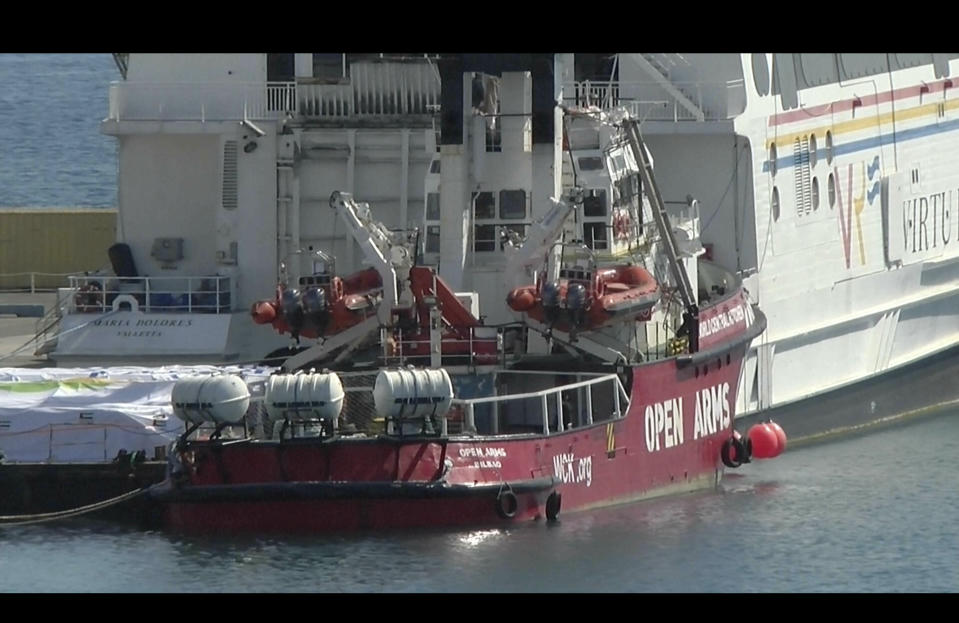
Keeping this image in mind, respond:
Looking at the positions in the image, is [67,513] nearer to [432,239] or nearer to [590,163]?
[432,239]

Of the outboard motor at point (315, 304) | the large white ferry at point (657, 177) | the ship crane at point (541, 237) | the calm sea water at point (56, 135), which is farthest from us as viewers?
the calm sea water at point (56, 135)

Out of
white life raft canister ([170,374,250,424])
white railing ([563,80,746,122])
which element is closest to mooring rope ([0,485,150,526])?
white life raft canister ([170,374,250,424])

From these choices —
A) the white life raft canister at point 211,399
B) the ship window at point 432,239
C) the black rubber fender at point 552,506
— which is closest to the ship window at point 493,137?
the ship window at point 432,239

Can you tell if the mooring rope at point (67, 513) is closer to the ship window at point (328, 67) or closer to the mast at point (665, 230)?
the mast at point (665, 230)

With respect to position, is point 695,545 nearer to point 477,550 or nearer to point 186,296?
point 477,550

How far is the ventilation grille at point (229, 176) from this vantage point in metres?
33.1

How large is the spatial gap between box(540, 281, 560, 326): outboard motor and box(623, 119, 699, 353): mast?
2.48 m

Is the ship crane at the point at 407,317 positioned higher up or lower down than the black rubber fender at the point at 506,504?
higher up

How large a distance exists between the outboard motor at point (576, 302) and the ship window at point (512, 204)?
218 cm

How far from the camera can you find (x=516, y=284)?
26.7 meters

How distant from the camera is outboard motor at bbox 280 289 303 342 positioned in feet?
87.8

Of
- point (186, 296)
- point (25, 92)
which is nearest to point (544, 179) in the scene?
point (186, 296)

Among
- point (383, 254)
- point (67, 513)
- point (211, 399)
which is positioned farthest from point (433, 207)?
point (67, 513)

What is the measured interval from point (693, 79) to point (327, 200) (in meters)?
5.11
